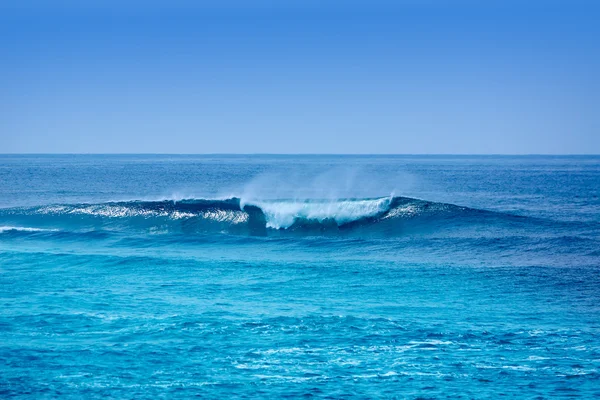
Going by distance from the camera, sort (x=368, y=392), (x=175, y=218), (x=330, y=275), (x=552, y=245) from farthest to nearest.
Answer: (x=175, y=218)
(x=552, y=245)
(x=330, y=275)
(x=368, y=392)

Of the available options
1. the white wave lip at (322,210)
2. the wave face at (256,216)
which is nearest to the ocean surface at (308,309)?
the wave face at (256,216)

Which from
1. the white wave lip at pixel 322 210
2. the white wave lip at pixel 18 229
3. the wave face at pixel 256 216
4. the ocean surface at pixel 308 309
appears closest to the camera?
the ocean surface at pixel 308 309

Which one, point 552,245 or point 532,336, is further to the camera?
point 552,245

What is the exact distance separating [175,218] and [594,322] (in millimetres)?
19423

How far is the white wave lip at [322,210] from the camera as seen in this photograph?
2677 cm

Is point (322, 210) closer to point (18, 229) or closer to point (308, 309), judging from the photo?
point (18, 229)

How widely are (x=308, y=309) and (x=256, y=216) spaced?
49.4ft

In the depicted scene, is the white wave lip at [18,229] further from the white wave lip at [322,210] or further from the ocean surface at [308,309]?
the white wave lip at [322,210]

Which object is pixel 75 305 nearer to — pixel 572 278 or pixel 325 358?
pixel 325 358

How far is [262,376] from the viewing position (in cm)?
885

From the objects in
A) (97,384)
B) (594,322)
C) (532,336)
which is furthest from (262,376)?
(594,322)

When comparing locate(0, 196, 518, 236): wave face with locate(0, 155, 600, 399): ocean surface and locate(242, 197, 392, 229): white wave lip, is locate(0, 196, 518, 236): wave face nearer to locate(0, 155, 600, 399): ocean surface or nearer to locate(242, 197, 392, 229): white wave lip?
locate(242, 197, 392, 229): white wave lip

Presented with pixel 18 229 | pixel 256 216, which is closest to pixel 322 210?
pixel 256 216

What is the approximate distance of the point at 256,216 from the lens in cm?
2731
